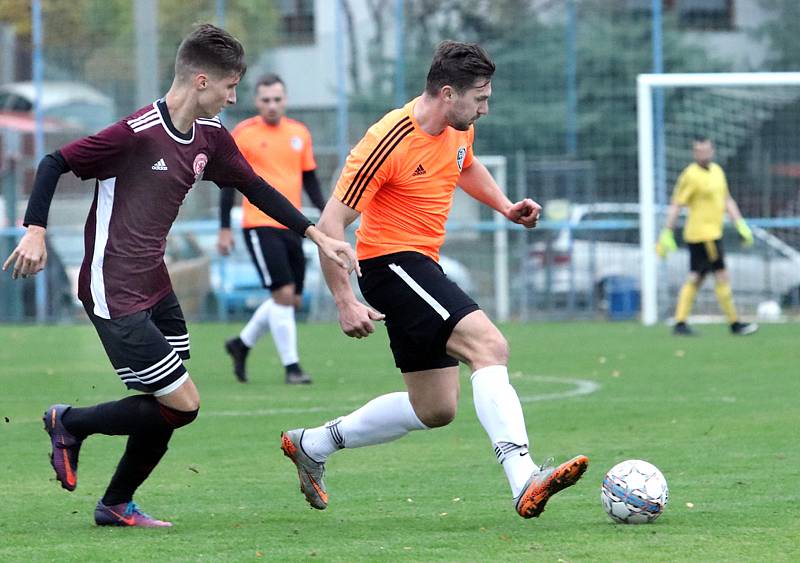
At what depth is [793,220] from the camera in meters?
20.1

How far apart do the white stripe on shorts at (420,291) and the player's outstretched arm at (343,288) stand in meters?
0.23

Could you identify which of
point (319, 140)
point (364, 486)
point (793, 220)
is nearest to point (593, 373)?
point (364, 486)

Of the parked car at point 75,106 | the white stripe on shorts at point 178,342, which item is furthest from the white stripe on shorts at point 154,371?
the parked car at point 75,106

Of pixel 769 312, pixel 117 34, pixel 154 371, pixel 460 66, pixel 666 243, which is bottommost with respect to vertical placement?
pixel 769 312

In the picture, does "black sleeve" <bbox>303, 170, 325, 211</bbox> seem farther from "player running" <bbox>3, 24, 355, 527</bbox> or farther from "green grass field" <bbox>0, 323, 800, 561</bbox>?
"player running" <bbox>3, 24, 355, 527</bbox>

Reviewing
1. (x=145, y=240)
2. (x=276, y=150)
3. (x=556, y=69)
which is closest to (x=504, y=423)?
(x=145, y=240)

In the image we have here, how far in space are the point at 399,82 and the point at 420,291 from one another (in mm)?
16252

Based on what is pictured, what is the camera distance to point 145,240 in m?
5.87

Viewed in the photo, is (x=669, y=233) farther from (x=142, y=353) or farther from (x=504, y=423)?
(x=142, y=353)

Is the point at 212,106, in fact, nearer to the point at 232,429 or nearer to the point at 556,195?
the point at 232,429

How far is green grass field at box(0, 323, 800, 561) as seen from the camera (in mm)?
5496

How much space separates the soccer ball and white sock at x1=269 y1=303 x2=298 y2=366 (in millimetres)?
6072

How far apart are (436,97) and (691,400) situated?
4704 mm

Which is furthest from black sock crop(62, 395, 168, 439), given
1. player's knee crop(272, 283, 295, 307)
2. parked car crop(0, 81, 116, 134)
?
parked car crop(0, 81, 116, 134)
